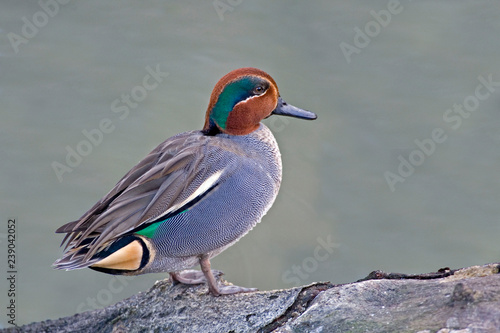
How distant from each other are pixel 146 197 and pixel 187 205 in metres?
0.19

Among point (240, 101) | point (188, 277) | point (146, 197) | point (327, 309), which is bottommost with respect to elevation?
point (188, 277)

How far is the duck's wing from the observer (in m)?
3.17

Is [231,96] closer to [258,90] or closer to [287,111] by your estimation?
[258,90]

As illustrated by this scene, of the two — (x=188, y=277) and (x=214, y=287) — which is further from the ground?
(x=214, y=287)

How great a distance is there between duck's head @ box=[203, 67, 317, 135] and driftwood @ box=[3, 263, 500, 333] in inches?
31.7

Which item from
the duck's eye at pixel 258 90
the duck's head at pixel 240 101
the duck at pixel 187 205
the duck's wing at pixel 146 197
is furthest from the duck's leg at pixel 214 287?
the duck's eye at pixel 258 90

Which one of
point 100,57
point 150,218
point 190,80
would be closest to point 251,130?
point 150,218

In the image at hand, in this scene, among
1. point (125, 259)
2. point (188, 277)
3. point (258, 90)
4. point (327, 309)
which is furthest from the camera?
point (258, 90)

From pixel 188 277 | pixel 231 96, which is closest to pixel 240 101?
pixel 231 96

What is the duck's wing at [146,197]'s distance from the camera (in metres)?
A: 3.17

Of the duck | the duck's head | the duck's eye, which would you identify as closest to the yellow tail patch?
the duck

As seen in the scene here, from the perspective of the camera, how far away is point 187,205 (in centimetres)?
328

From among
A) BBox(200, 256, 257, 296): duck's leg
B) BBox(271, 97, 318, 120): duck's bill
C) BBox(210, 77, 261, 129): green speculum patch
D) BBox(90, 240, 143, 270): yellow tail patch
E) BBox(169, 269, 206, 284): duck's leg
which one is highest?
BBox(210, 77, 261, 129): green speculum patch

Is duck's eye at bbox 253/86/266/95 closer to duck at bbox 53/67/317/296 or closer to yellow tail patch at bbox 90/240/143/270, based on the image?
duck at bbox 53/67/317/296
